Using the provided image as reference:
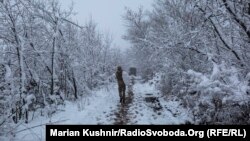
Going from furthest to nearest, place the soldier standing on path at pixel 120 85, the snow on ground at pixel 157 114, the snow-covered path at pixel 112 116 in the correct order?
the soldier standing on path at pixel 120 85
the snow on ground at pixel 157 114
the snow-covered path at pixel 112 116

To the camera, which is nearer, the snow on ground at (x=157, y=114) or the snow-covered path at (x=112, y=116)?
the snow-covered path at (x=112, y=116)

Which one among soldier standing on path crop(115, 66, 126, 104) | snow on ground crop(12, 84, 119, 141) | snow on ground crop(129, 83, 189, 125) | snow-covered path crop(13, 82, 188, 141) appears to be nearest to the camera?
snow on ground crop(12, 84, 119, 141)

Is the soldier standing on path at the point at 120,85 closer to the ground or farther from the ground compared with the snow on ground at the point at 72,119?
farther from the ground

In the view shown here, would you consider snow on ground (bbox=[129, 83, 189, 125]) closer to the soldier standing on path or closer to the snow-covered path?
the snow-covered path

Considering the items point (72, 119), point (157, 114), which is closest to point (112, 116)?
point (72, 119)

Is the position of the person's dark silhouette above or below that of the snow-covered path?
above

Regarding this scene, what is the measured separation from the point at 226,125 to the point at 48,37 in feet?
33.7

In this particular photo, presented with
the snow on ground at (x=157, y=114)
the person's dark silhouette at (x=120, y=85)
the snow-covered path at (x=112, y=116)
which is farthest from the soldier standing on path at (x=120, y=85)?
the snow on ground at (x=157, y=114)

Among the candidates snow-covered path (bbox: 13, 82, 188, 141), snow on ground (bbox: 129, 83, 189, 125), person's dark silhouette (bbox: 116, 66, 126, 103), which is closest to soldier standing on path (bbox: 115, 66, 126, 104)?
person's dark silhouette (bbox: 116, 66, 126, 103)

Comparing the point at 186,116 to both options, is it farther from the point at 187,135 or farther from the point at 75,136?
the point at 75,136

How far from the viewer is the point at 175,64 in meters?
13.9

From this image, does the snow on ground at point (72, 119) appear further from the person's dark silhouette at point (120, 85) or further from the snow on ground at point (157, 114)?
the snow on ground at point (157, 114)

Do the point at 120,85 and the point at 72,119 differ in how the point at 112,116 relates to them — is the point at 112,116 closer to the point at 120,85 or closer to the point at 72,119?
the point at 72,119

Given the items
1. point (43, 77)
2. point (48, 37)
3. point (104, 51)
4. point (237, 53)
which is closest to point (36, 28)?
point (48, 37)
